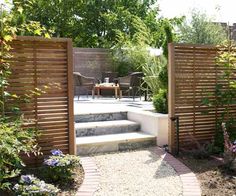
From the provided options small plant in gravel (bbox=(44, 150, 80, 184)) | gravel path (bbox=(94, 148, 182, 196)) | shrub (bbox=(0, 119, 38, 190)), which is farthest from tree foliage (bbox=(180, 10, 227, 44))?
shrub (bbox=(0, 119, 38, 190))

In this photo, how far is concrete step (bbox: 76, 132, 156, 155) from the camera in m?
5.32

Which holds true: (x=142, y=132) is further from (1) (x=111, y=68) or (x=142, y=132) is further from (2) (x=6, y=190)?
(1) (x=111, y=68)

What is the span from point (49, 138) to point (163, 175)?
5.45 ft

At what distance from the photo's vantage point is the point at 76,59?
502 inches

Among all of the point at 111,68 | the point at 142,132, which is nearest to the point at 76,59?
the point at 111,68

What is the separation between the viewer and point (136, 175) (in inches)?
180

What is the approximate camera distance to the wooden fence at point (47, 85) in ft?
14.4

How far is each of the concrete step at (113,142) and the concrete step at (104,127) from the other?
136 millimetres

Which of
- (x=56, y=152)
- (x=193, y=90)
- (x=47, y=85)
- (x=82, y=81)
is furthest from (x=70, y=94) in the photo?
(x=82, y=81)

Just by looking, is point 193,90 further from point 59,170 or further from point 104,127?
point 59,170

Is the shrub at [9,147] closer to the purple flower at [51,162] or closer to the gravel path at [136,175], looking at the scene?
the purple flower at [51,162]

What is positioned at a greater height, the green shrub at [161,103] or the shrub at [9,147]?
the green shrub at [161,103]

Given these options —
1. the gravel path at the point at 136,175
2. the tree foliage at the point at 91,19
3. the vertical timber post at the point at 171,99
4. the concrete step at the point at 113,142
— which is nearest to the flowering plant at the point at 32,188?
the gravel path at the point at 136,175

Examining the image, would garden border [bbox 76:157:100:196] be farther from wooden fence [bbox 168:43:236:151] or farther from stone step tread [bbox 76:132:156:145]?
wooden fence [bbox 168:43:236:151]
